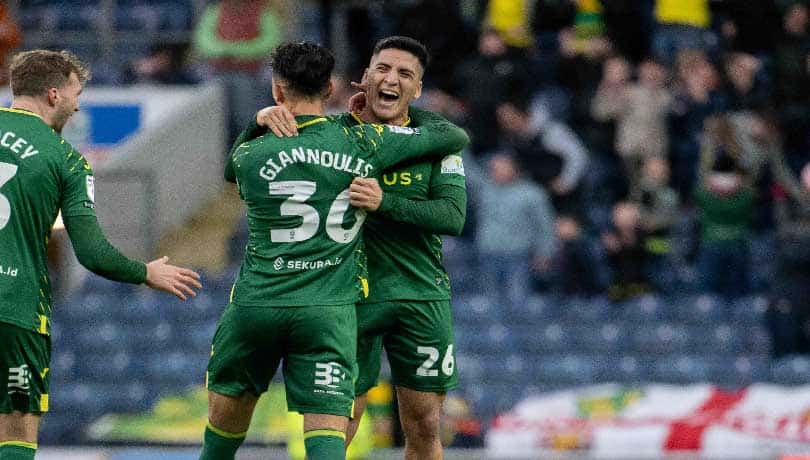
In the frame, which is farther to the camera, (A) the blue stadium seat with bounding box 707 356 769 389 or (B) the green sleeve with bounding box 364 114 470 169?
(A) the blue stadium seat with bounding box 707 356 769 389

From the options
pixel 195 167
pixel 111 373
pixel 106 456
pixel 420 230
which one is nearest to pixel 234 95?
pixel 195 167

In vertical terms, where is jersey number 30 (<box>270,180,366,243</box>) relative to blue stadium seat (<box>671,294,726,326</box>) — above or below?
above

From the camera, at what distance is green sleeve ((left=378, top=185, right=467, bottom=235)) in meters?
6.93

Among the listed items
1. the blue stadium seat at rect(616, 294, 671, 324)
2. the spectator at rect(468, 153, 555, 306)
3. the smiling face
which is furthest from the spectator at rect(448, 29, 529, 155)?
the smiling face

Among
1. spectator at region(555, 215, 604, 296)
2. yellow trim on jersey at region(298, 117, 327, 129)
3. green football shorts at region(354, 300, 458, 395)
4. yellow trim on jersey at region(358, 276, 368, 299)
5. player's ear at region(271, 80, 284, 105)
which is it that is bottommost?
spectator at region(555, 215, 604, 296)

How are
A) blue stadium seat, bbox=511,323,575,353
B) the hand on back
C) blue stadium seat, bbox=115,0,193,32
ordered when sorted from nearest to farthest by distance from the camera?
the hand on back < blue stadium seat, bbox=511,323,575,353 < blue stadium seat, bbox=115,0,193,32

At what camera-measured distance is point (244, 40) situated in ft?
56.4

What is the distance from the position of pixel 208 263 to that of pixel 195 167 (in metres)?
1.31

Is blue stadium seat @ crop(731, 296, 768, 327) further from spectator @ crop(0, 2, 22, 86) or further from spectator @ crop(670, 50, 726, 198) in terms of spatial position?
spectator @ crop(0, 2, 22, 86)

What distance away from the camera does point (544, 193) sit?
15461mm

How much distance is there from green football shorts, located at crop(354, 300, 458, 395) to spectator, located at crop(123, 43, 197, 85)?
36.6 feet

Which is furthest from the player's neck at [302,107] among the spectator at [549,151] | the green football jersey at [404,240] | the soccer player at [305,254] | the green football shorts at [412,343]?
the spectator at [549,151]

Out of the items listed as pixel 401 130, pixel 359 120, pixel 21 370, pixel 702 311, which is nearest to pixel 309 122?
pixel 401 130

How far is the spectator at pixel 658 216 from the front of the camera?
48.8 feet
